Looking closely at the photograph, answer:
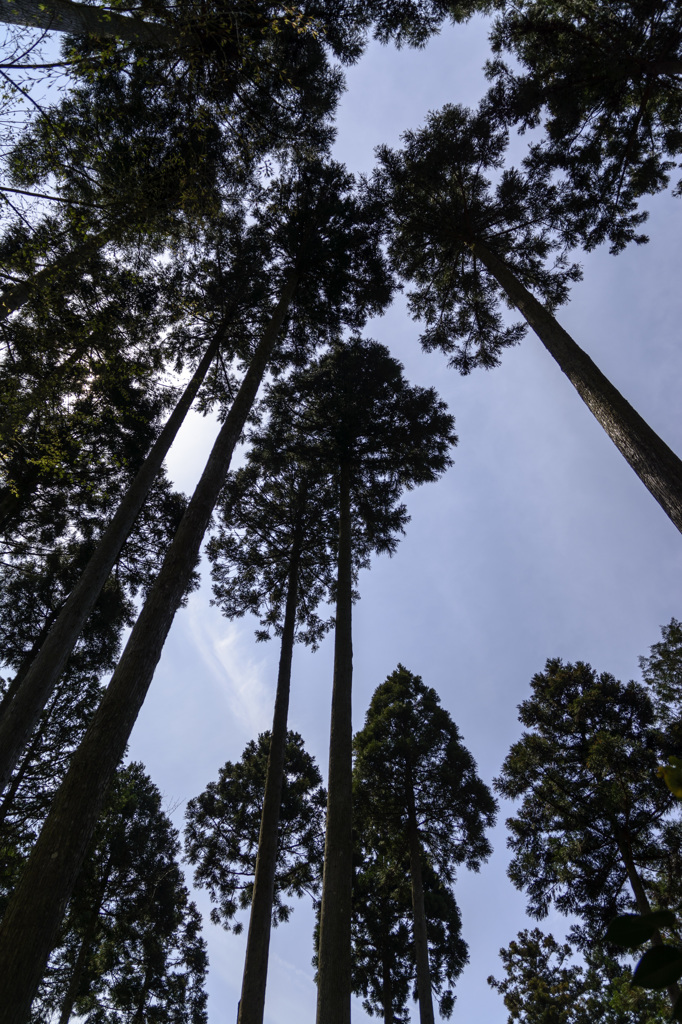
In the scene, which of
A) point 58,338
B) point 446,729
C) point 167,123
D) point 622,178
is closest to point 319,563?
point 446,729

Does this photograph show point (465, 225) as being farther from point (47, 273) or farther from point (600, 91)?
point (47, 273)

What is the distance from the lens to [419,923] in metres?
12.2

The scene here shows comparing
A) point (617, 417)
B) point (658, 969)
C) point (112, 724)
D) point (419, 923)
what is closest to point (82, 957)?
point (419, 923)

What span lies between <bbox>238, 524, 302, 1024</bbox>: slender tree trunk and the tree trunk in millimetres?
10274

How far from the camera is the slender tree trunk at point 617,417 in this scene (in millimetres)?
5414

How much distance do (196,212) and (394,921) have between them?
17.8 meters

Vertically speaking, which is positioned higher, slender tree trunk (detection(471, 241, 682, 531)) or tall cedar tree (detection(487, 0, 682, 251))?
tall cedar tree (detection(487, 0, 682, 251))

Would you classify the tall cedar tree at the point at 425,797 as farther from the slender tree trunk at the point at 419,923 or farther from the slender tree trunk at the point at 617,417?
the slender tree trunk at the point at 617,417

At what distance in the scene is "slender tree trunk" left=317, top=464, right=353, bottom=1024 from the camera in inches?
240

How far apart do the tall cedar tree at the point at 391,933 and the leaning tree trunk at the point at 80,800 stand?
440 inches

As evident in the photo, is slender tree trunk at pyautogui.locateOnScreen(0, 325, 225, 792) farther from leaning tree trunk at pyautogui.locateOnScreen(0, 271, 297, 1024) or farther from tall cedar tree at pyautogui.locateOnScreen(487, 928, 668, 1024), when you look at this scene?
tall cedar tree at pyautogui.locateOnScreen(487, 928, 668, 1024)

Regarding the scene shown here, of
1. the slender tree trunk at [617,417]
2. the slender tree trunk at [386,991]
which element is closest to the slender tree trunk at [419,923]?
the slender tree trunk at [386,991]

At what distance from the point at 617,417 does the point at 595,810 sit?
9.50 metres

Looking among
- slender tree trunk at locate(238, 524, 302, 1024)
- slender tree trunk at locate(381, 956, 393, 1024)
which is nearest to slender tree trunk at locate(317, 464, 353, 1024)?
slender tree trunk at locate(238, 524, 302, 1024)
